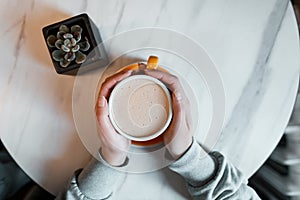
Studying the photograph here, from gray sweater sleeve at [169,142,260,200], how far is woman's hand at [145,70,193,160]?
0.05 feet

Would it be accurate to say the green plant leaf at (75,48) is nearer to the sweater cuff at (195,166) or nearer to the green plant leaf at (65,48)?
the green plant leaf at (65,48)

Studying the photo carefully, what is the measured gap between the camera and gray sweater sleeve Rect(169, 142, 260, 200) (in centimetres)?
82

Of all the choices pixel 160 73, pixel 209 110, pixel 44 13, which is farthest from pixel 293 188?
pixel 44 13

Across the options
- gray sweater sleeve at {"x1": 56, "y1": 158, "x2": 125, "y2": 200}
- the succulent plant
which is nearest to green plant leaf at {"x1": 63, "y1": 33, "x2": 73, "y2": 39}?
the succulent plant

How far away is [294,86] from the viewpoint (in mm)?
844

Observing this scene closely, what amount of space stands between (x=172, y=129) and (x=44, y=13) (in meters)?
0.32

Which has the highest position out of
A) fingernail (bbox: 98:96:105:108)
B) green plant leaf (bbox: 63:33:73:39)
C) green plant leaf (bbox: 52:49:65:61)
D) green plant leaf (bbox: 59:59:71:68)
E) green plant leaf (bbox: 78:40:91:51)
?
green plant leaf (bbox: 63:33:73:39)

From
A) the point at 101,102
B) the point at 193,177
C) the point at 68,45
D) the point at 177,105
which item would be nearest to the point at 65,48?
the point at 68,45

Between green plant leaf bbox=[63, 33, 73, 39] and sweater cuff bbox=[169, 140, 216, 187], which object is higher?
green plant leaf bbox=[63, 33, 73, 39]

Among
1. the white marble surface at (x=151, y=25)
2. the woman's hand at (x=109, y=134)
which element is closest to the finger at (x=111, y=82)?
the woman's hand at (x=109, y=134)

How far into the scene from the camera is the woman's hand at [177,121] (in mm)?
765

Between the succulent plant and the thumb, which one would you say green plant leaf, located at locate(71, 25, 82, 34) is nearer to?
the succulent plant

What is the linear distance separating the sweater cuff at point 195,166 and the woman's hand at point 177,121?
0.01m

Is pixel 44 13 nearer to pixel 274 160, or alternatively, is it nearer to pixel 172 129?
pixel 172 129
